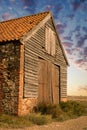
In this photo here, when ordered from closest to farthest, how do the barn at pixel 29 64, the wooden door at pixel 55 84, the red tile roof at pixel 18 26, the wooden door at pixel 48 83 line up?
the barn at pixel 29 64 < the red tile roof at pixel 18 26 < the wooden door at pixel 48 83 < the wooden door at pixel 55 84

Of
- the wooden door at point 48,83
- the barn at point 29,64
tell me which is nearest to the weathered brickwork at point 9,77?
the barn at point 29,64

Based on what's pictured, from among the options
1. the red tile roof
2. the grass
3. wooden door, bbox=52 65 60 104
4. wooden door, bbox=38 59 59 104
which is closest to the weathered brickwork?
the red tile roof

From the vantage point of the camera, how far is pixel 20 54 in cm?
1412

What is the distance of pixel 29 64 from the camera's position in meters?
15.1

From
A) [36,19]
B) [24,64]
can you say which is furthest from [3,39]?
[36,19]

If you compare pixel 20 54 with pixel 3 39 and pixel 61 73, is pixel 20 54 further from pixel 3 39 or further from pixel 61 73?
pixel 61 73

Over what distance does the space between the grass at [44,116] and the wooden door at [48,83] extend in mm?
876

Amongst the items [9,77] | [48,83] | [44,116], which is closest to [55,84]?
[48,83]

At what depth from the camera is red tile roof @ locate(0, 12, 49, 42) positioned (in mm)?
14922

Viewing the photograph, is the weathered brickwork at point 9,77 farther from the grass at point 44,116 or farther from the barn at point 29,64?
the grass at point 44,116

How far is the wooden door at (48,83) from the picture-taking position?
16.8 meters

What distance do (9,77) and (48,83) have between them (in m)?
4.49

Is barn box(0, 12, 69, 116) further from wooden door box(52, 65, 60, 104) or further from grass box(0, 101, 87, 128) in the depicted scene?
grass box(0, 101, 87, 128)

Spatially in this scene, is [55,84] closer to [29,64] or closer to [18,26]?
[29,64]
